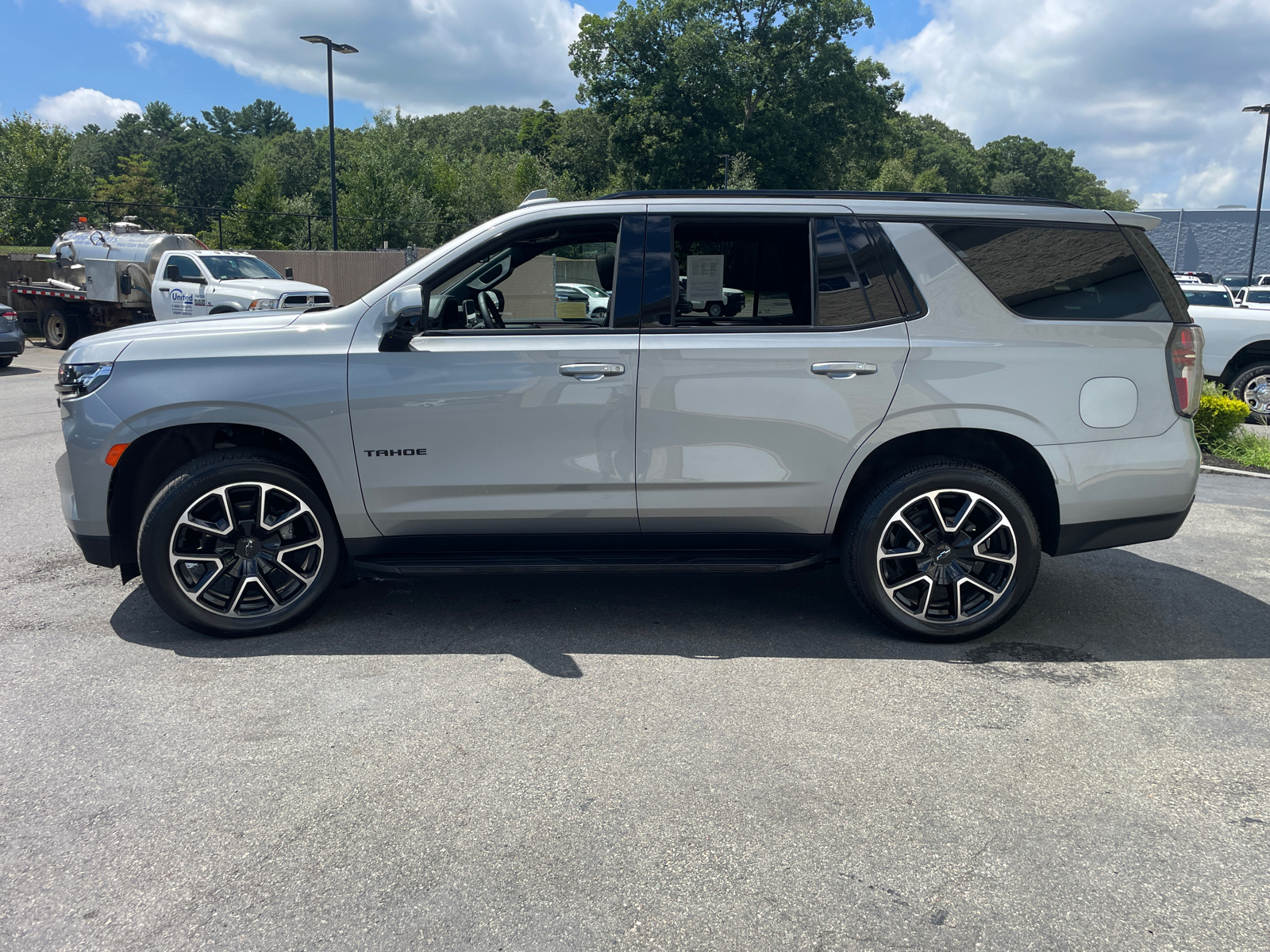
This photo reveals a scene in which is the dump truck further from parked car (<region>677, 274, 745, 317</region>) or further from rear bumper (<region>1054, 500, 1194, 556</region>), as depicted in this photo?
rear bumper (<region>1054, 500, 1194, 556</region>)

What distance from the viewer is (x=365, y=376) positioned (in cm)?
408

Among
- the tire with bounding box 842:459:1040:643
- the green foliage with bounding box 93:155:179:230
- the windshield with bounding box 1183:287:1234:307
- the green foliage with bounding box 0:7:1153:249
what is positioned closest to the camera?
the tire with bounding box 842:459:1040:643

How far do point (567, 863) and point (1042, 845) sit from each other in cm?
138

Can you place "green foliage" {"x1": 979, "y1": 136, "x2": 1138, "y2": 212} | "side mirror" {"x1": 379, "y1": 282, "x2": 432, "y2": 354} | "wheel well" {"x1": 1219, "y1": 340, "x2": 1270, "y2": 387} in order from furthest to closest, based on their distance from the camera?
"green foliage" {"x1": 979, "y1": 136, "x2": 1138, "y2": 212} < "wheel well" {"x1": 1219, "y1": 340, "x2": 1270, "y2": 387} < "side mirror" {"x1": 379, "y1": 282, "x2": 432, "y2": 354}

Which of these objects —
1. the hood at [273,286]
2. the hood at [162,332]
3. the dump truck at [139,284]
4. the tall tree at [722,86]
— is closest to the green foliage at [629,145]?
the tall tree at [722,86]

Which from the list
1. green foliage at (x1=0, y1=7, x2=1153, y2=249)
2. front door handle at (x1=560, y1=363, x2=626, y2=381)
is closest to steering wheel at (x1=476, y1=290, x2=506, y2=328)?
front door handle at (x1=560, y1=363, x2=626, y2=381)

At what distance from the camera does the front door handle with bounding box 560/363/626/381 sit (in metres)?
4.05

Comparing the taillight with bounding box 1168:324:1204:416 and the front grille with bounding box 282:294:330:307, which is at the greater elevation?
the front grille with bounding box 282:294:330:307

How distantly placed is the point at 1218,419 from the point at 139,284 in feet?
63.8

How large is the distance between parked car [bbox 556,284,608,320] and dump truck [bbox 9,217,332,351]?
14.0 metres

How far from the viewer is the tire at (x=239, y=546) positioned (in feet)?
13.5

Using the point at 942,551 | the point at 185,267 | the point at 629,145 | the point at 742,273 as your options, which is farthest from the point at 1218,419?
the point at 629,145

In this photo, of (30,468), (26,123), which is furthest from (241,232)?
(30,468)

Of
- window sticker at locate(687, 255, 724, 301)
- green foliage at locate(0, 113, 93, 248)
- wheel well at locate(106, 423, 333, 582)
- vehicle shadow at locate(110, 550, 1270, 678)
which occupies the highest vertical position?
green foliage at locate(0, 113, 93, 248)
